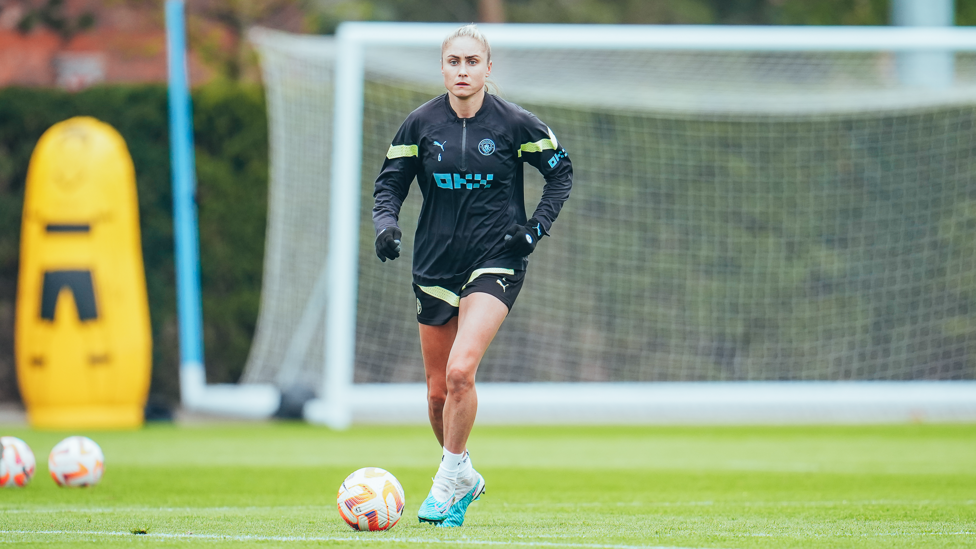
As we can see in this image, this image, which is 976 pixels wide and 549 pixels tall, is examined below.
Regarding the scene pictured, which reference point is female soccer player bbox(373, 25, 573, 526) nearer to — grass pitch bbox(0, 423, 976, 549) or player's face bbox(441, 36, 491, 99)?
player's face bbox(441, 36, 491, 99)

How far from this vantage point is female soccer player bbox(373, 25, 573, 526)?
16.4 ft

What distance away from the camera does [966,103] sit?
487 inches

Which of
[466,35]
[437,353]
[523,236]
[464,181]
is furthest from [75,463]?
[466,35]

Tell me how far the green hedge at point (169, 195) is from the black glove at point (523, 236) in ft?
29.7

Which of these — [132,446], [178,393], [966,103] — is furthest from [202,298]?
[966,103]

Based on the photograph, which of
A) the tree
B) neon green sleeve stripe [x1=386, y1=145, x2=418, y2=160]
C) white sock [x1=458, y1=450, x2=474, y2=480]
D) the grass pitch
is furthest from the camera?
the tree

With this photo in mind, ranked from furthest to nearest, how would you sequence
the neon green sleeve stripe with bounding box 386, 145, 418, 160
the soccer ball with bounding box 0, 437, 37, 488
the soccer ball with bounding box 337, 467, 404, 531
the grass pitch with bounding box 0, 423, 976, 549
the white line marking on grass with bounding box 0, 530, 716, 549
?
the soccer ball with bounding box 0, 437, 37, 488, the neon green sleeve stripe with bounding box 386, 145, 418, 160, the soccer ball with bounding box 337, 467, 404, 531, the grass pitch with bounding box 0, 423, 976, 549, the white line marking on grass with bounding box 0, 530, 716, 549

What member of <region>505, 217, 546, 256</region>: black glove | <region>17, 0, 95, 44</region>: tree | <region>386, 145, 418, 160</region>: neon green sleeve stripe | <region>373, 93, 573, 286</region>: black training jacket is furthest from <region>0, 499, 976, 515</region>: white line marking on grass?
<region>17, 0, 95, 44</region>: tree

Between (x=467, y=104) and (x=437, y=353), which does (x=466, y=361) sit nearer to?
Result: (x=437, y=353)

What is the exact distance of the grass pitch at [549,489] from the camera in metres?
4.63

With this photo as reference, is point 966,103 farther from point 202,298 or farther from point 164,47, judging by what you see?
point 164,47

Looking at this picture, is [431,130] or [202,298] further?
[202,298]

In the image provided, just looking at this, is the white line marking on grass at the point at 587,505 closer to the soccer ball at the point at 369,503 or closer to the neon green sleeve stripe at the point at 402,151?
the soccer ball at the point at 369,503

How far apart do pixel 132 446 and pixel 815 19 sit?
63.0ft
